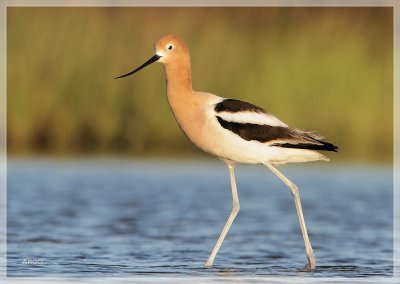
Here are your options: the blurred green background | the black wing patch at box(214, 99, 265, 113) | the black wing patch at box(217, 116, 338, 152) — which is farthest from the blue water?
the black wing patch at box(214, 99, 265, 113)

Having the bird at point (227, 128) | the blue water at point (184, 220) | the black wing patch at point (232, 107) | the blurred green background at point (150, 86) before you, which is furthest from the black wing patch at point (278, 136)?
the blurred green background at point (150, 86)

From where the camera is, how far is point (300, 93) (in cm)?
1872

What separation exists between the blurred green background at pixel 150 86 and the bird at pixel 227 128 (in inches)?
321

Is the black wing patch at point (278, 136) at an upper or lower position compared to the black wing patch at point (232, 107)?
lower

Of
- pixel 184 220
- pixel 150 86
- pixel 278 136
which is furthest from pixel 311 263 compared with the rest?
pixel 150 86

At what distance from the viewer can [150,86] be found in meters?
18.9

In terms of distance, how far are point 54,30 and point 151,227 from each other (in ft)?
21.2

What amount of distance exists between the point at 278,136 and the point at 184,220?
4138 mm

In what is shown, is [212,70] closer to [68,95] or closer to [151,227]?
[68,95]

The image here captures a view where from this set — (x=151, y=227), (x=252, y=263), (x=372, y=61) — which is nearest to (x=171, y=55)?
(x=252, y=263)

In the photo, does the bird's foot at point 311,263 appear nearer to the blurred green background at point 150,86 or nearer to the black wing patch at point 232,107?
the black wing patch at point 232,107

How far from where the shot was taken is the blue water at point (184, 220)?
10266 millimetres

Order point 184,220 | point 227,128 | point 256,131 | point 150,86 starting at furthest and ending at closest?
point 150,86
point 184,220
point 256,131
point 227,128

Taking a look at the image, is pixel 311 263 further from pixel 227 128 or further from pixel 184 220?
pixel 184 220
